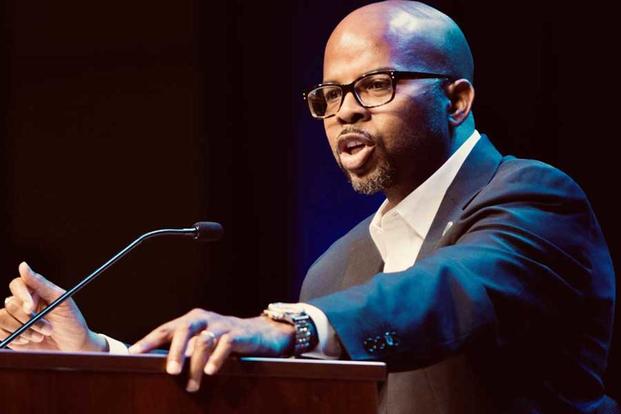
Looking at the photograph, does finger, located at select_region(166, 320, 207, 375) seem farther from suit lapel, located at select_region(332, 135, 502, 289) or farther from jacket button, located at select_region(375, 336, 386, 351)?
suit lapel, located at select_region(332, 135, 502, 289)

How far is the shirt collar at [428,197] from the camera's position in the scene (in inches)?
81.4

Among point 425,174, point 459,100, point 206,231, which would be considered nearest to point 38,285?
point 206,231

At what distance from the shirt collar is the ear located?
0.08 meters

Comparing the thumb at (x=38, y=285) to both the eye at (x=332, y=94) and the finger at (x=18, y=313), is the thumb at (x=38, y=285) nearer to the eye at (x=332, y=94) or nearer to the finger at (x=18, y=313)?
the finger at (x=18, y=313)

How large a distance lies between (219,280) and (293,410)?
7.27 ft

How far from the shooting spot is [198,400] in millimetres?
1105

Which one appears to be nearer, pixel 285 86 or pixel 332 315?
pixel 332 315

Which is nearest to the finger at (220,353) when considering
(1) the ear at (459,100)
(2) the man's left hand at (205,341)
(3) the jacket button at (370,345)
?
(2) the man's left hand at (205,341)

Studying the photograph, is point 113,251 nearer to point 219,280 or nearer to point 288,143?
point 219,280

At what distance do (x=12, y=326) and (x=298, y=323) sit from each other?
2.59ft

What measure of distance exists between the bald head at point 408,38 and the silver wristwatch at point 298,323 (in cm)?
95

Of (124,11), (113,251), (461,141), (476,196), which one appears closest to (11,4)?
(124,11)

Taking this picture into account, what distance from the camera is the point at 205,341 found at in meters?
1.08

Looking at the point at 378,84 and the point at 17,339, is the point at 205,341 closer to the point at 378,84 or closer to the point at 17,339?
the point at 17,339
